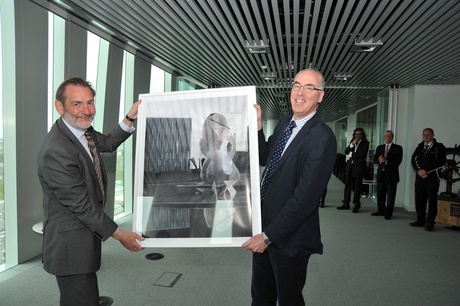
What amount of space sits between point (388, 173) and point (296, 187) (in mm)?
5722

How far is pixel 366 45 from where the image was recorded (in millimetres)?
4836

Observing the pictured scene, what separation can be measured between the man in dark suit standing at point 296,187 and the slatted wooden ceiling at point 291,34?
2278 millimetres

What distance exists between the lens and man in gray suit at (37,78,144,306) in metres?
1.46

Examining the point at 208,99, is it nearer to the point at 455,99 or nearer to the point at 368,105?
the point at 455,99

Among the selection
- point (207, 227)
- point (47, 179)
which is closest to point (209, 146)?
point (207, 227)

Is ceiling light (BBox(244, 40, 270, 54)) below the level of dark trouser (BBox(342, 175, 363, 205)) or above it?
above

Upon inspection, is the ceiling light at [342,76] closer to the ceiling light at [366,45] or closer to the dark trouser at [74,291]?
the ceiling light at [366,45]

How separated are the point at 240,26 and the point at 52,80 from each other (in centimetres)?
263

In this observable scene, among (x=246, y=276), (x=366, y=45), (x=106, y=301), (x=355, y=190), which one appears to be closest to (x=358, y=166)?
(x=355, y=190)

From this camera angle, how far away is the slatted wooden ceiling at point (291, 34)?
368cm

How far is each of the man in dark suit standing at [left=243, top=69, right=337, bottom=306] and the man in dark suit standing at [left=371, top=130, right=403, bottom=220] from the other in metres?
5.53

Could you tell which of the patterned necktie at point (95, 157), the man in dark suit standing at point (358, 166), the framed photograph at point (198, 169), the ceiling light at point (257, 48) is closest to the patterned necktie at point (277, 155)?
the framed photograph at point (198, 169)

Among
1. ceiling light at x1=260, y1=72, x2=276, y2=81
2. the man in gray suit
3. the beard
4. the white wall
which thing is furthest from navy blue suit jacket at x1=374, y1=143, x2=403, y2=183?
the beard

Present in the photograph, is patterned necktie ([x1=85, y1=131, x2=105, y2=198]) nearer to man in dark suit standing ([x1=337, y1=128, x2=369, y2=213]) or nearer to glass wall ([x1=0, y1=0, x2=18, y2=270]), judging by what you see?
glass wall ([x1=0, y1=0, x2=18, y2=270])
